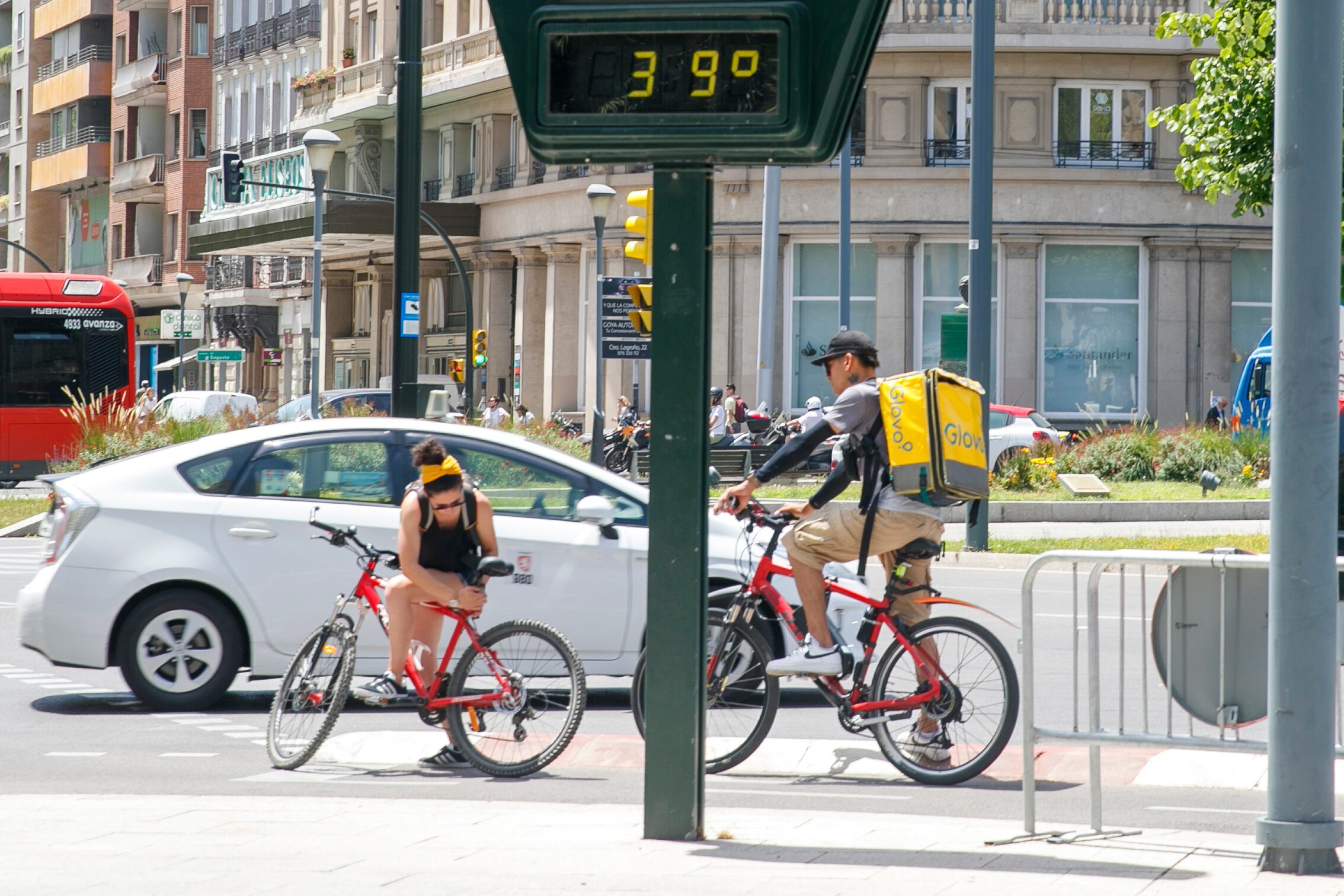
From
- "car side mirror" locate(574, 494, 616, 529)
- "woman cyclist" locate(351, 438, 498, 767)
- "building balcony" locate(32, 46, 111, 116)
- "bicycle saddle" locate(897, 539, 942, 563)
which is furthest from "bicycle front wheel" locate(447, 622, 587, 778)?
"building balcony" locate(32, 46, 111, 116)

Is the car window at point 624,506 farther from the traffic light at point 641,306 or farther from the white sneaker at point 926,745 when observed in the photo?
the traffic light at point 641,306

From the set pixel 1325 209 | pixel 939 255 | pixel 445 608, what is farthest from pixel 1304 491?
pixel 939 255

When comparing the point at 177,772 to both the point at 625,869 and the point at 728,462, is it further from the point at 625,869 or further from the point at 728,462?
the point at 728,462

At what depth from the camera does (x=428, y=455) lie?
8492 mm

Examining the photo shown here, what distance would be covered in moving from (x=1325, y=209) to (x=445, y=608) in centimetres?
436

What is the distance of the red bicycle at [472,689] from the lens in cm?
838

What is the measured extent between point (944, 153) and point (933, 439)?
34607mm

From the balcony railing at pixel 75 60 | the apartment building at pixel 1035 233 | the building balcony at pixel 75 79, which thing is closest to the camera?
the apartment building at pixel 1035 233

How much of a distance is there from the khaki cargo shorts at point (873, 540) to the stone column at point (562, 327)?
38544mm

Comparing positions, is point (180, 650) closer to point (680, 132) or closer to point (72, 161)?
point (680, 132)

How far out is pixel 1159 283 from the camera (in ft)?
136

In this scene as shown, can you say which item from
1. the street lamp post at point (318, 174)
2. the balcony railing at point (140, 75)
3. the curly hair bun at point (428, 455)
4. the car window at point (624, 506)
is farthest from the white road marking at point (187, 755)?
the balcony railing at point (140, 75)

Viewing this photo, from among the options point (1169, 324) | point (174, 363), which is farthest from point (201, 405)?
point (174, 363)

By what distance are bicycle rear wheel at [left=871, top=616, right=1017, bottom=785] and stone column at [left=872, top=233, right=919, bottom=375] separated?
3366cm
